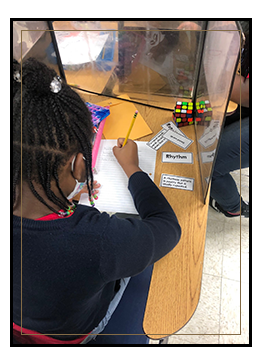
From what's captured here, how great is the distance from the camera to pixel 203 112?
849 mm

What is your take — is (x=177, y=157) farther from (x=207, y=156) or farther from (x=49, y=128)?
(x=49, y=128)

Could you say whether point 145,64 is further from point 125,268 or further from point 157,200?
point 125,268

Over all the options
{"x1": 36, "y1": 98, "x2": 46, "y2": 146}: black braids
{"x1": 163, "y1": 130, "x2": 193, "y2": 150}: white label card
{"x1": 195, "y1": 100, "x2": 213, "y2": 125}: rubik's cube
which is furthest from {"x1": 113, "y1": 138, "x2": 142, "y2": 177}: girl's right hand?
{"x1": 36, "y1": 98, "x2": 46, "y2": 146}: black braids

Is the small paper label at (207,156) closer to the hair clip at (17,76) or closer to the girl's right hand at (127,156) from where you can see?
the girl's right hand at (127,156)

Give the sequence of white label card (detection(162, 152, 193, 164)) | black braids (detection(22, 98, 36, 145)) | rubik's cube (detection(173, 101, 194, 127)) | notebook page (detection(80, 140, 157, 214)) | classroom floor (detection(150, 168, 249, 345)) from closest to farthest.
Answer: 1. black braids (detection(22, 98, 36, 145))
2. notebook page (detection(80, 140, 157, 214))
3. white label card (detection(162, 152, 193, 164))
4. rubik's cube (detection(173, 101, 194, 127))
5. classroom floor (detection(150, 168, 249, 345))

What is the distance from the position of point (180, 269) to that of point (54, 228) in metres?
0.38

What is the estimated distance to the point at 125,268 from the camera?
0.49 metres

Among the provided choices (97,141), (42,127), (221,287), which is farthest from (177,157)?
(221,287)

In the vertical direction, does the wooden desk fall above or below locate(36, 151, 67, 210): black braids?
below

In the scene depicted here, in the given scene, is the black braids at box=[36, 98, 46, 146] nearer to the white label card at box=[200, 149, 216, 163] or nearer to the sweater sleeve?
the sweater sleeve

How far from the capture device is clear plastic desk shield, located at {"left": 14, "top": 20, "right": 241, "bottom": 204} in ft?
2.53

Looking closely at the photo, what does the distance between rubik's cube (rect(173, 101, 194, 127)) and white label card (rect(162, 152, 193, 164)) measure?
0.56 feet

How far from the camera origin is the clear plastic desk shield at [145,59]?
2.53 feet

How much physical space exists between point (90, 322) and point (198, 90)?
0.91 m
